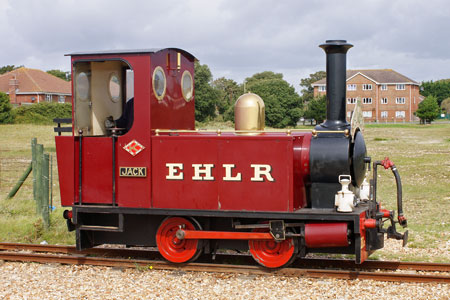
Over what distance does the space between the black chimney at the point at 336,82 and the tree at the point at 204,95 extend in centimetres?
5274

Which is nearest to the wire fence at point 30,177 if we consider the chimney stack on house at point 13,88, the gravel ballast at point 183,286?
the gravel ballast at point 183,286

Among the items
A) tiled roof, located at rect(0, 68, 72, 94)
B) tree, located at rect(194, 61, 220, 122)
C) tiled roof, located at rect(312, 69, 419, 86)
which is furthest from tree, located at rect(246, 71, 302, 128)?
tiled roof, located at rect(0, 68, 72, 94)

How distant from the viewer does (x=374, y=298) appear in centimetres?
650

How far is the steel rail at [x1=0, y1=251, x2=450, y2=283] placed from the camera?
7086 millimetres

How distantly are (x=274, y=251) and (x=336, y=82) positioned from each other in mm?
2605

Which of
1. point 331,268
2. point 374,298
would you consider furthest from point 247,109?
point 374,298

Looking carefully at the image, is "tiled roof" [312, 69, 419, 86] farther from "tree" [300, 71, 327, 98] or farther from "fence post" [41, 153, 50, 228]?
"fence post" [41, 153, 50, 228]

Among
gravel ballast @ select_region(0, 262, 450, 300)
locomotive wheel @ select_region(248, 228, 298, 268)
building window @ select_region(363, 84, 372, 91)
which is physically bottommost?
gravel ballast @ select_region(0, 262, 450, 300)

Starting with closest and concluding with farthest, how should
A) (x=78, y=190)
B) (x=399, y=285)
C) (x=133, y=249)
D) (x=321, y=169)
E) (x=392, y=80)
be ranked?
(x=399, y=285)
(x=321, y=169)
(x=78, y=190)
(x=133, y=249)
(x=392, y=80)

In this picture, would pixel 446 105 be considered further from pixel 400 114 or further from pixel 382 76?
pixel 382 76

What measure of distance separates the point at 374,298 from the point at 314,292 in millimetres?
745

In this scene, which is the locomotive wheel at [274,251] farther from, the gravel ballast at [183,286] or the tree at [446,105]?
the tree at [446,105]

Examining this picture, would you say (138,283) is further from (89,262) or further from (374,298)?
(374,298)

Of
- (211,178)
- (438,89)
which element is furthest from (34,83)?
(438,89)
